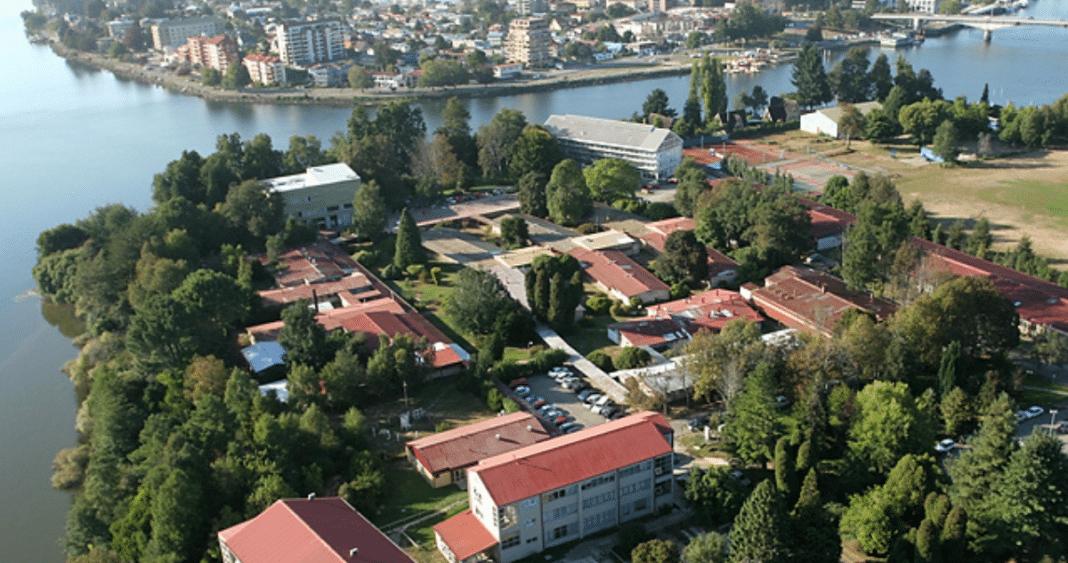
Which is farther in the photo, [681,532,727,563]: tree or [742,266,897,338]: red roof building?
[742,266,897,338]: red roof building

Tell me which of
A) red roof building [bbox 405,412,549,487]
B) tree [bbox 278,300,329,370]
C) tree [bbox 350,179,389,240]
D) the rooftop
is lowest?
red roof building [bbox 405,412,549,487]

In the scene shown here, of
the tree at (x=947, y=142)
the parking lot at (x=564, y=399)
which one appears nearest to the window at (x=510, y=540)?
the parking lot at (x=564, y=399)

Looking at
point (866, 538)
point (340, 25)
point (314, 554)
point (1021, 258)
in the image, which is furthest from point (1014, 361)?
point (340, 25)

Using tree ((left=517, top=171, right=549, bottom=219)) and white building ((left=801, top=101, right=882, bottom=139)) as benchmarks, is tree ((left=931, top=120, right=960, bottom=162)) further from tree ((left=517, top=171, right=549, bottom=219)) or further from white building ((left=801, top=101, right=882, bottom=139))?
tree ((left=517, top=171, right=549, bottom=219))

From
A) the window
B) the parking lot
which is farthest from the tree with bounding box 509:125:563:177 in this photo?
the window

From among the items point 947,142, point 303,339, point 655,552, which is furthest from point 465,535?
point 947,142

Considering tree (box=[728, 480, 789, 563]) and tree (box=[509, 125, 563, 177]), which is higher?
tree (box=[509, 125, 563, 177])

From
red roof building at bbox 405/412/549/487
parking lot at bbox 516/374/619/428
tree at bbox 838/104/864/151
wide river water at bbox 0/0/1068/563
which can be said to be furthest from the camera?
tree at bbox 838/104/864/151
